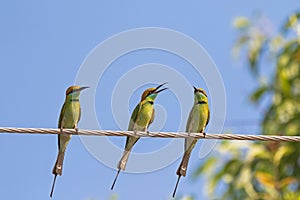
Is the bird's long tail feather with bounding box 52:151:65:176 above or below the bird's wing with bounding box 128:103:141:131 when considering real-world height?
below

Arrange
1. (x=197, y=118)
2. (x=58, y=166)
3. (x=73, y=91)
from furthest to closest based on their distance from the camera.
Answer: (x=73, y=91), (x=197, y=118), (x=58, y=166)

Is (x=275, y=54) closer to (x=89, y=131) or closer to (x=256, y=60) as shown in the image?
(x=256, y=60)

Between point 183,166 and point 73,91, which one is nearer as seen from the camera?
point 183,166

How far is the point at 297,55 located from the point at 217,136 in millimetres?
3945

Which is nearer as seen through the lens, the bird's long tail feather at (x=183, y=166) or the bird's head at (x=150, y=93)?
the bird's long tail feather at (x=183, y=166)

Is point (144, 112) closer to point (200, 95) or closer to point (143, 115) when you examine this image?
point (143, 115)

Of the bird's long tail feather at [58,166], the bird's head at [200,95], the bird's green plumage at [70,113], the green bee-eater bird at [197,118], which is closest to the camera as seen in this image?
the bird's long tail feather at [58,166]

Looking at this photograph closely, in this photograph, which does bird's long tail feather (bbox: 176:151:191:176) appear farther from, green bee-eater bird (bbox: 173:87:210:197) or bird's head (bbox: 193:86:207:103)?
bird's head (bbox: 193:86:207:103)

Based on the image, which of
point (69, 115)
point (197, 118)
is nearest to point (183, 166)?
point (197, 118)

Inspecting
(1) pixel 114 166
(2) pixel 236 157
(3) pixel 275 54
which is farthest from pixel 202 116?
(3) pixel 275 54

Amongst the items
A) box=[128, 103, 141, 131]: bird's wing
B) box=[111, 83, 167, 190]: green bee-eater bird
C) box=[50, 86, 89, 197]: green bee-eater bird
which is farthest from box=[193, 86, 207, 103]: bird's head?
box=[50, 86, 89, 197]: green bee-eater bird

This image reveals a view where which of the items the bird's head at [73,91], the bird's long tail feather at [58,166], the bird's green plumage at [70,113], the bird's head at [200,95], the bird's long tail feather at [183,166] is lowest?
the bird's long tail feather at [58,166]

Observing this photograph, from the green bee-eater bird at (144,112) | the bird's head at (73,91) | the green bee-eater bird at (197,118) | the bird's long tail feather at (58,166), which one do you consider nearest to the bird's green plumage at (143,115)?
the green bee-eater bird at (144,112)

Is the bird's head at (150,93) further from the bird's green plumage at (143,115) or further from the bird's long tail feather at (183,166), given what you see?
the bird's long tail feather at (183,166)
